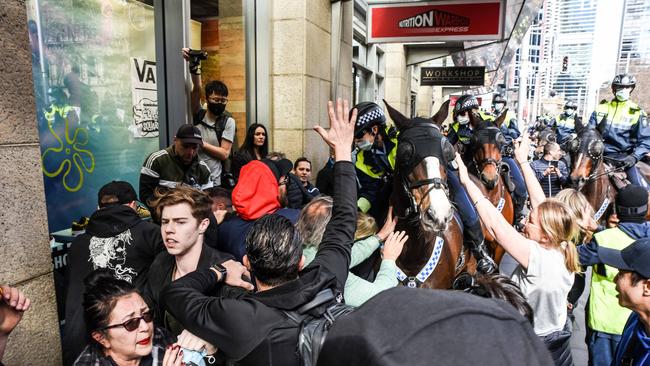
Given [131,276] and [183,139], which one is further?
[183,139]

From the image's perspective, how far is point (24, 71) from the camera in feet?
8.30

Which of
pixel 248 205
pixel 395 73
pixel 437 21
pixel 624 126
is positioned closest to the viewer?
pixel 248 205

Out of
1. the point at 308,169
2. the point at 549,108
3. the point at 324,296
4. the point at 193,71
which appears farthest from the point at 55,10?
the point at 549,108

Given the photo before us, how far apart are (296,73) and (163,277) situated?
15.8ft

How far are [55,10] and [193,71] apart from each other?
1548 mm

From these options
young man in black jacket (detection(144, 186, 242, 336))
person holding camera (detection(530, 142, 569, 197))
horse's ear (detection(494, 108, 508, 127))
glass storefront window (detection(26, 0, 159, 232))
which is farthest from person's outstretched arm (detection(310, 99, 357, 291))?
person holding camera (detection(530, 142, 569, 197))

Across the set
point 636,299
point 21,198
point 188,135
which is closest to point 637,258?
point 636,299

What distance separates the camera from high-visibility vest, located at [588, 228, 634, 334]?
3.39 metres

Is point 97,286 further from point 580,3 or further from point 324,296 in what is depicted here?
point 580,3

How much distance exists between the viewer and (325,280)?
6.02 ft

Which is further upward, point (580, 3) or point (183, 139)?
point (580, 3)

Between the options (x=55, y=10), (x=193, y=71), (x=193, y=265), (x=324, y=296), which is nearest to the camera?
(x=324, y=296)

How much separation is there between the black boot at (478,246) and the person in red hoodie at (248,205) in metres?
1.77

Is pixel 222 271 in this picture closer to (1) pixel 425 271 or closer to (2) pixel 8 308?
(2) pixel 8 308
